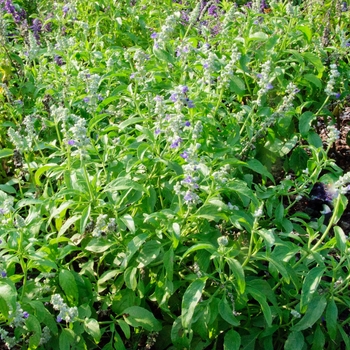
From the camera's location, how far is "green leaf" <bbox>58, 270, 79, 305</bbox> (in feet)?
8.63

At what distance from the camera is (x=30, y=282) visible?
9.02ft

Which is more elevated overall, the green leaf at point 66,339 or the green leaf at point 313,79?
the green leaf at point 313,79

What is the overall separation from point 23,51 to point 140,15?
1.14 m

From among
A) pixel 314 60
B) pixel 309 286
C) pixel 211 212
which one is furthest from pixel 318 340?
pixel 314 60

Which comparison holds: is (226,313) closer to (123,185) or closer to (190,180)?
(190,180)

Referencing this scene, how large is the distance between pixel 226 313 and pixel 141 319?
1.41ft

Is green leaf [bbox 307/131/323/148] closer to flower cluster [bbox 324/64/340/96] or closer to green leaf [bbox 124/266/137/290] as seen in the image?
flower cluster [bbox 324/64/340/96]

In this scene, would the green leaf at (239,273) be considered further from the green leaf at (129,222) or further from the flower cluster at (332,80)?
the flower cluster at (332,80)

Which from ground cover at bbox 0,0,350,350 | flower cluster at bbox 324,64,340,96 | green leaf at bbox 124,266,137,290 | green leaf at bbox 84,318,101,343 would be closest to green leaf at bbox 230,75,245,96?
ground cover at bbox 0,0,350,350

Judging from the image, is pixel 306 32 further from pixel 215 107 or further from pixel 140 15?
pixel 140 15

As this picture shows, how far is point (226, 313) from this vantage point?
2.53 metres

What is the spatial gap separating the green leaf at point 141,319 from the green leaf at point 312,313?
0.68 m

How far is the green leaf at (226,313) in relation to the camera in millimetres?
2494

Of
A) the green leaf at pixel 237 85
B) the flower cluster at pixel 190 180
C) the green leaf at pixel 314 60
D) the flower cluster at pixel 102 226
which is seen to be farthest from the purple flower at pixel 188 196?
the green leaf at pixel 314 60
